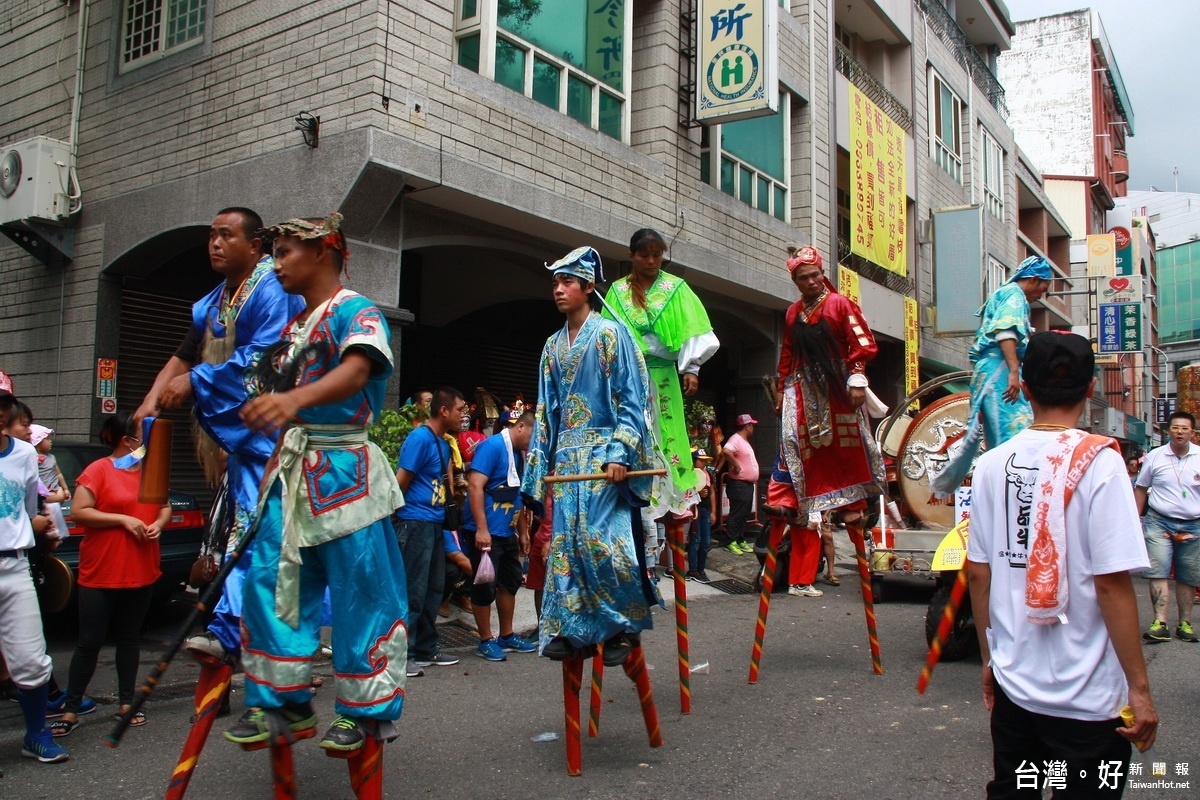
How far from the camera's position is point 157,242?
10234 mm

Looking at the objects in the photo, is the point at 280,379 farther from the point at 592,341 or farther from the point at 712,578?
the point at 712,578

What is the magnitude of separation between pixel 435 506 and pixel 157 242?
5702mm

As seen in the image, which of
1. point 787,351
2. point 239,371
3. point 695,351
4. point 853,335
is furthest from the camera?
point 787,351

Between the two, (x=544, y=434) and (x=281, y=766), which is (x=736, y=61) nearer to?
(x=544, y=434)

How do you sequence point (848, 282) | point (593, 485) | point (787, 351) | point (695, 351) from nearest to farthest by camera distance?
point (593, 485) → point (695, 351) → point (787, 351) → point (848, 282)

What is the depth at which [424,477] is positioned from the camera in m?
6.47

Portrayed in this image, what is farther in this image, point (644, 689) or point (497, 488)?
point (497, 488)

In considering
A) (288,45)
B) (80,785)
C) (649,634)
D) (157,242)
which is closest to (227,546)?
(80,785)

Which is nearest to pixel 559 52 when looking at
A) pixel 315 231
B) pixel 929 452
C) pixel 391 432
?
pixel 391 432

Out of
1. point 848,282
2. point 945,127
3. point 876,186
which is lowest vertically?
point 848,282

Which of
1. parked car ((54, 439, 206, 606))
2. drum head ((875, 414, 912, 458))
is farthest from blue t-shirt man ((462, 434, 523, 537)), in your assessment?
drum head ((875, 414, 912, 458))

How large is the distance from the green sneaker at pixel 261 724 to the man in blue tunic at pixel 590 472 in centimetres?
115

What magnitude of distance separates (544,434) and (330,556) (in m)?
1.44

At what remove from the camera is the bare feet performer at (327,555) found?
3.11 meters
